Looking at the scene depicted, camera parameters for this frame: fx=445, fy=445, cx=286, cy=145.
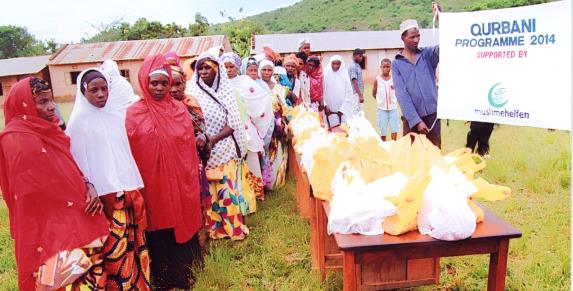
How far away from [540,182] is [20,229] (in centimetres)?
514

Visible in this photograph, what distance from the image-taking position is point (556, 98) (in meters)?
2.42

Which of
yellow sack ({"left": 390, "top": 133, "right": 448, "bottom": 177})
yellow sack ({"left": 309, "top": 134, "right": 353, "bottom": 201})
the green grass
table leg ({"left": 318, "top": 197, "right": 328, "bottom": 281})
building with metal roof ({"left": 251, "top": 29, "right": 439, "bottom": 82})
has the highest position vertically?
building with metal roof ({"left": 251, "top": 29, "right": 439, "bottom": 82})

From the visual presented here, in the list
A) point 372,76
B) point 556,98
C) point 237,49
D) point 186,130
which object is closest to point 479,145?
point 556,98

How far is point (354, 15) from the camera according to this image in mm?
48906

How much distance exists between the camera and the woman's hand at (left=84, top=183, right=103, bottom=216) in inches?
94.5

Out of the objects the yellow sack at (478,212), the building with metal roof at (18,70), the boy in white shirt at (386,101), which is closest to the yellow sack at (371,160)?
the yellow sack at (478,212)

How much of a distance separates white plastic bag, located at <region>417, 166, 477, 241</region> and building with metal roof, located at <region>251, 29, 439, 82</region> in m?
22.3

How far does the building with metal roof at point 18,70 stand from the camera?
22.9m

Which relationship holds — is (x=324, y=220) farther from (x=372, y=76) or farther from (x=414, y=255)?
(x=372, y=76)

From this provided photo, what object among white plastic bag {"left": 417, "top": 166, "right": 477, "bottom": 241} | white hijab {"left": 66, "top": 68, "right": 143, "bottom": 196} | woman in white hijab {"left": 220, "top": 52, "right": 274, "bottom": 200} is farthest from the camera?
woman in white hijab {"left": 220, "top": 52, "right": 274, "bottom": 200}

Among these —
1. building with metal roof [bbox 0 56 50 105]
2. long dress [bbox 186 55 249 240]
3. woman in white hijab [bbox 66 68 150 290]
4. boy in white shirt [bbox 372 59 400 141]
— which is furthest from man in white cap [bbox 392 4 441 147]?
building with metal roof [bbox 0 56 50 105]

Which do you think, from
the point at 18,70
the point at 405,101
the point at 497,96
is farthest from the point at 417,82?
the point at 18,70

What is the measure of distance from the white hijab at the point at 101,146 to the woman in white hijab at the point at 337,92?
4.92m

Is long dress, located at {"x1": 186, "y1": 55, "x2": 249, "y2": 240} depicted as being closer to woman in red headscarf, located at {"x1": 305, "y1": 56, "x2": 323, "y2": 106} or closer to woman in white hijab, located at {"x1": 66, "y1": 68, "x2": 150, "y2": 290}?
woman in white hijab, located at {"x1": 66, "y1": 68, "x2": 150, "y2": 290}
